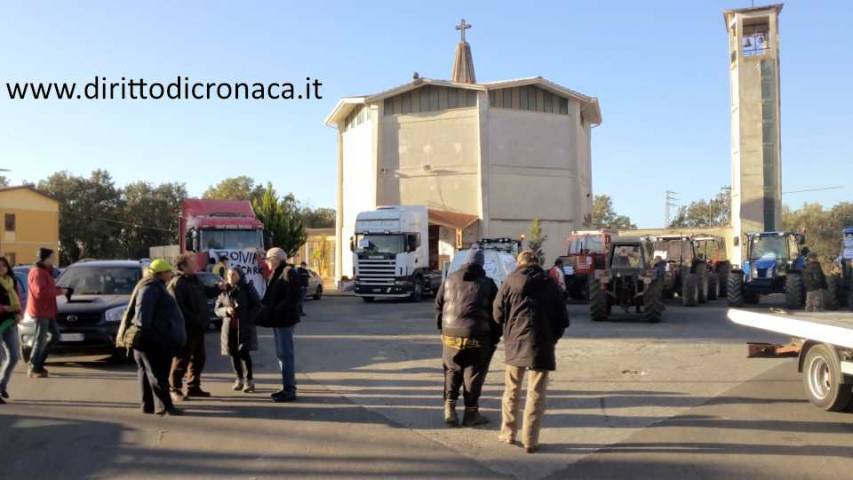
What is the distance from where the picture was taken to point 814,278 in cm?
2106

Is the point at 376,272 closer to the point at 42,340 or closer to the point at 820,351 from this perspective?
the point at 42,340

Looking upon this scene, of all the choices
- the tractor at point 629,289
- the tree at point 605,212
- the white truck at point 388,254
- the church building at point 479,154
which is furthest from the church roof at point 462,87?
the tree at point 605,212

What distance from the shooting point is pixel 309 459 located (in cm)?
671

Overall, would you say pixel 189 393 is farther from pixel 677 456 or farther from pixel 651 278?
pixel 651 278

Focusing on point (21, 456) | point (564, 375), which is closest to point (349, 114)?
point (564, 375)

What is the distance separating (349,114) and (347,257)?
9.75 m

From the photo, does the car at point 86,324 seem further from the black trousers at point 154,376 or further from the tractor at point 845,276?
the tractor at point 845,276

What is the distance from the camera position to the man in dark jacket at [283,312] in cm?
907

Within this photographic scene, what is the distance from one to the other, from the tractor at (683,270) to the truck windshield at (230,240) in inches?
530

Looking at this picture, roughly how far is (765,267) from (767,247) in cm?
117

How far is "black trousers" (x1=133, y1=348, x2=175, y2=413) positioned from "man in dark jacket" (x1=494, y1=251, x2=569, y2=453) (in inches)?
145

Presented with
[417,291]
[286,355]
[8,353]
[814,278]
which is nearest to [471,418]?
[286,355]

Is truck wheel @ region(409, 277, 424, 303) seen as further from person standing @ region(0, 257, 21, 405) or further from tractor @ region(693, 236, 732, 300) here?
person standing @ region(0, 257, 21, 405)

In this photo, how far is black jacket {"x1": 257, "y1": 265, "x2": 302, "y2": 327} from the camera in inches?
357
